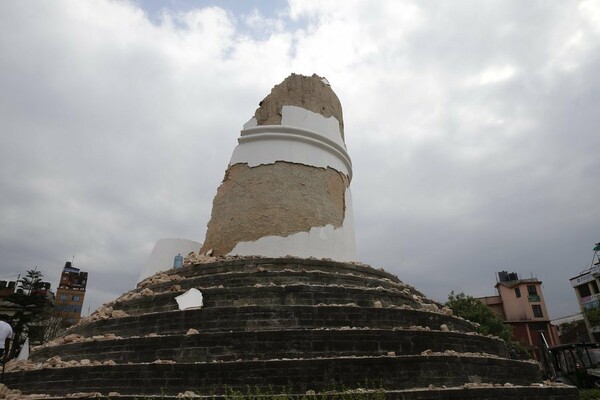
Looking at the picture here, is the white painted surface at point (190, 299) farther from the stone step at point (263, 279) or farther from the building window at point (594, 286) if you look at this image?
the building window at point (594, 286)

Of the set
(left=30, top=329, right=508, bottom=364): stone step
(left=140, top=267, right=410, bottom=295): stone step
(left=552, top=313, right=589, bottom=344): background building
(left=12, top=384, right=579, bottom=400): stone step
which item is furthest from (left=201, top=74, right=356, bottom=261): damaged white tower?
(left=552, top=313, right=589, bottom=344): background building

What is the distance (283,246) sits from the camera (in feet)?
34.2

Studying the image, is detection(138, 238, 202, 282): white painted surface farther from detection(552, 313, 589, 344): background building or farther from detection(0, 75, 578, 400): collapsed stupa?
detection(552, 313, 589, 344): background building

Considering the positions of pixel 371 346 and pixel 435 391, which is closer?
pixel 435 391

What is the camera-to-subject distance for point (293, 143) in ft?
40.0

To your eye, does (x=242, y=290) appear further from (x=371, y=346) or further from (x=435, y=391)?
(x=435, y=391)

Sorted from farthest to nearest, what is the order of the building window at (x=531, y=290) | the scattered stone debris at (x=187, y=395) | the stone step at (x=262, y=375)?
1. the building window at (x=531, y=290)
2. the stone step at (x=262, y=375)
3. the scattered stone debris at (x=187, y=395)

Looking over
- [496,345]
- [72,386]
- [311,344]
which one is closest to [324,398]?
[311,344]

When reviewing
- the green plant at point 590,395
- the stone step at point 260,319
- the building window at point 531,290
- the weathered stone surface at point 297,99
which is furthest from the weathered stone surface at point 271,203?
the building window at point 531,290

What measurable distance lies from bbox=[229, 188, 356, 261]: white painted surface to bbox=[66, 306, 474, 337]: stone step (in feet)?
11.1

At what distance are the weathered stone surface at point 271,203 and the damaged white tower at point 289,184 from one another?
0.08 ft

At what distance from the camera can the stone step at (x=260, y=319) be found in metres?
6.83

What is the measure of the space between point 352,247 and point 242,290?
5.12 meters

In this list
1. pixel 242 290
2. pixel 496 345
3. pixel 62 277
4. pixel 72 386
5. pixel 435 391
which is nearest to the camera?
pixel 435 391
